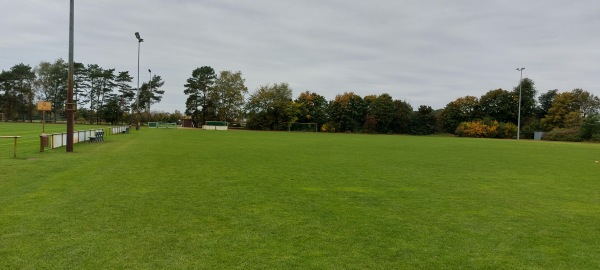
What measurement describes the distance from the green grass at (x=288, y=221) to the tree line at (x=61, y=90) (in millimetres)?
79134

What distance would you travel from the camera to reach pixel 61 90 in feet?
281

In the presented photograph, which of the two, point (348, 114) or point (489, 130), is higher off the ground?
point (348, 114)

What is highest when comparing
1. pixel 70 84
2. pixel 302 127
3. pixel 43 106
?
pixel 70 84

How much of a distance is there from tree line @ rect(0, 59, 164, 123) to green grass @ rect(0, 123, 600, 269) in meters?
79.1

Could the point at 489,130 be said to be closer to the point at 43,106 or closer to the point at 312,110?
the point at 312,110

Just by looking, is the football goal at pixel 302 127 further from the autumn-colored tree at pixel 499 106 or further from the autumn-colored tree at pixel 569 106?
the autumn-colored tree at pixel 569 106

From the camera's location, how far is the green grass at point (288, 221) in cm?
444

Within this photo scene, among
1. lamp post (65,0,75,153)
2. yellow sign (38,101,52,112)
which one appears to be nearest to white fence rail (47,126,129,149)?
yellow sign (38,101,52,112)

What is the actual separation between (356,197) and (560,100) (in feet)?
267

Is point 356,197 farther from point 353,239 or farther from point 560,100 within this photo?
point 560,100

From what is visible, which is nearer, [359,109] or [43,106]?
[43,106]

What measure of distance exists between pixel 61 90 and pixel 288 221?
9541 cm

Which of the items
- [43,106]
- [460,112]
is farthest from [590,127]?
[43,106]

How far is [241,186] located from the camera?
924 centimetres
